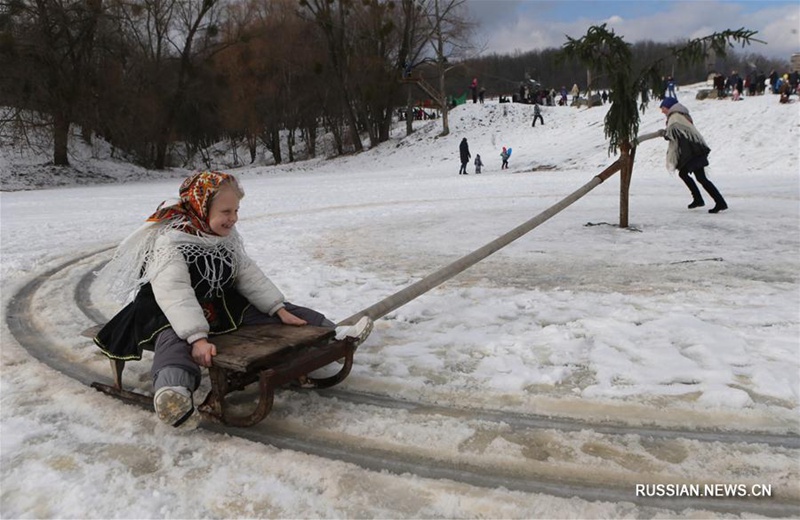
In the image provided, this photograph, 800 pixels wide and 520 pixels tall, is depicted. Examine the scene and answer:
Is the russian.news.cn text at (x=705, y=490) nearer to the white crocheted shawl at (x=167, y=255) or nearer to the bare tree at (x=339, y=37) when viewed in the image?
the white crocheted shawl at (x=167, y=255)

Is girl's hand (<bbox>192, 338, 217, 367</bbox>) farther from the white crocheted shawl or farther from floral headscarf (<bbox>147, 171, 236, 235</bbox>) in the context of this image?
floral headscarf (<bbox>147, 171, 236, 235</bbox>)

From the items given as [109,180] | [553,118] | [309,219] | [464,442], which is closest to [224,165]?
[109,180]

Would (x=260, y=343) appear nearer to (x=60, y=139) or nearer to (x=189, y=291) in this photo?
(x=189, y=291)

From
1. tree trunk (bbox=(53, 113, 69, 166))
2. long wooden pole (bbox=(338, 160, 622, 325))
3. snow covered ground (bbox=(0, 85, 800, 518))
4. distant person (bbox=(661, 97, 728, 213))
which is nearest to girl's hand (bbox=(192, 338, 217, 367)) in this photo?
snow covered ground (bbox=(0, 85, 800, 518))

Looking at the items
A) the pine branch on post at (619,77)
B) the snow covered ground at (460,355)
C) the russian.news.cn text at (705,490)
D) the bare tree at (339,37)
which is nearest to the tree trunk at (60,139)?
the bare tree at (339,37)

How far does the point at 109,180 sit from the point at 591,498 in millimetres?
32791

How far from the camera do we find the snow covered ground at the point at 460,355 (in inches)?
92.7

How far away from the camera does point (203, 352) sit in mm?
2764

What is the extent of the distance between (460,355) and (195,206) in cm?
177

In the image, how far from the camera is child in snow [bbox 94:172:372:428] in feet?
9.33

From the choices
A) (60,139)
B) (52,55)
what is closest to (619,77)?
(52,55)

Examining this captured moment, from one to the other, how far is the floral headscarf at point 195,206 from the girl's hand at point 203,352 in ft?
2.17

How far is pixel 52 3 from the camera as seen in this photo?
27391 millimetres

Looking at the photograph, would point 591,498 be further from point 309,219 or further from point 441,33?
point 441,33
